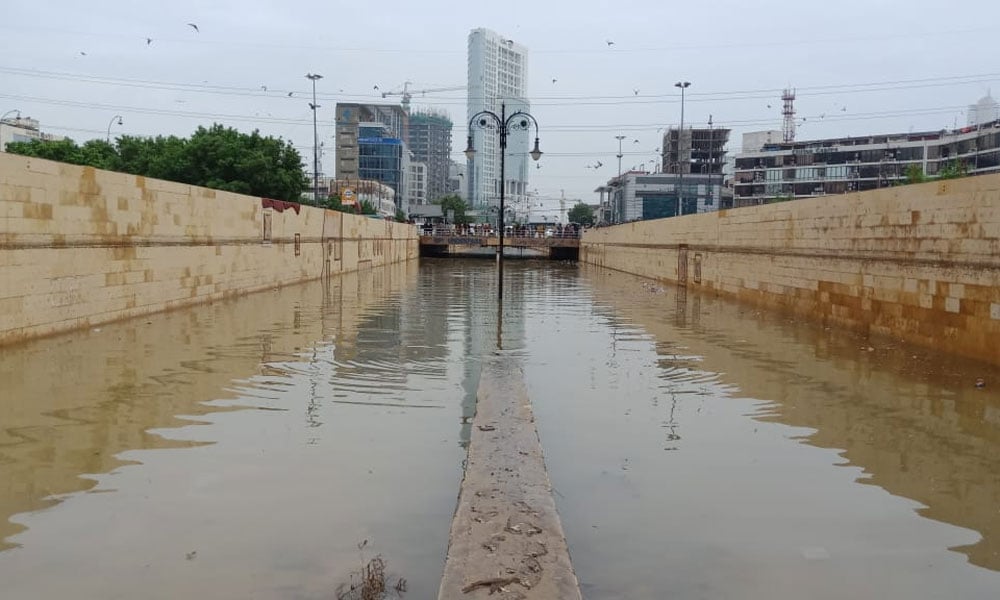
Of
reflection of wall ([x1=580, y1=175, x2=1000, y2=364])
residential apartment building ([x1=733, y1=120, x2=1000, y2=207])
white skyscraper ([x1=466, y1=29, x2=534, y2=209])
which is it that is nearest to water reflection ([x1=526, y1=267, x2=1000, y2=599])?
reflection of wall ([x1=580, y1=175, x2=1000, y2=364])

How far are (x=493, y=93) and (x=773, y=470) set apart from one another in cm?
13261

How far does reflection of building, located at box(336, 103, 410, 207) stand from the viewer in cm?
12325

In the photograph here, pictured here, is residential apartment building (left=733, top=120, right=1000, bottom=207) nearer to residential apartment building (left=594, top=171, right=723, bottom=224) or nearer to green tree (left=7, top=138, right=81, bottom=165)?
residential apartment building (left=594, top=171, right=723, bottom=224)

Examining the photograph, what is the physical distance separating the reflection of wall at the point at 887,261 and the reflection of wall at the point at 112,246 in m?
13.6

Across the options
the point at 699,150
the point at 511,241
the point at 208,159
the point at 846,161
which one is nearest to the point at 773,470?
the point at 208,159

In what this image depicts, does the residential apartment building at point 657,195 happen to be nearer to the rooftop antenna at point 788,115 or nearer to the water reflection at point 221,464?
the rooftop antenna at point 788,115

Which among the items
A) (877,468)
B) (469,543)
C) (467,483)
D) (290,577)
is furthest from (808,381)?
(290,577)

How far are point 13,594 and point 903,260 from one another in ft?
42.0

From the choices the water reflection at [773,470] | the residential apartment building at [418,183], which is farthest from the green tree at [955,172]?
the residential apartment building at [418,183]

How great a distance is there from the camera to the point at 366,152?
123 metres

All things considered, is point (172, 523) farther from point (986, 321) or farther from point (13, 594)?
point (986, 321)

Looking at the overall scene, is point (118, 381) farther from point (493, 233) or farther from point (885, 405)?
point (493, 233)

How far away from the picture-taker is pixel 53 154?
44250 mm

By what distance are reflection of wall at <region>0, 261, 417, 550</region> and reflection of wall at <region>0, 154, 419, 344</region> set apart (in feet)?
1.67
